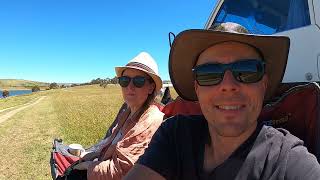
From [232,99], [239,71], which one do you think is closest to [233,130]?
[232,99]

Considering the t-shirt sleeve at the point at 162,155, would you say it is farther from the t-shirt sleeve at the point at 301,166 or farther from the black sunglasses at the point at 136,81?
the black sunglasses at the point at 136,81

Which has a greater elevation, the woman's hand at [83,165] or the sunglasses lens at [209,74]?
the sunglasses lens at [209,74]

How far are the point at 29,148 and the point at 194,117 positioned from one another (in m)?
10.5

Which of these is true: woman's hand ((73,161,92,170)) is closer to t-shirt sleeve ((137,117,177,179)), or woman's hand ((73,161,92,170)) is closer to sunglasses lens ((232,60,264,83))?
t-shirt sleeve ((137,117,177,179))

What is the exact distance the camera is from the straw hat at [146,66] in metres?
3.71

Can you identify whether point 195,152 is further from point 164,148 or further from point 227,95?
point 227,95

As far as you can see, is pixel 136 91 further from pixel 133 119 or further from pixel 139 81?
pixel 133 119

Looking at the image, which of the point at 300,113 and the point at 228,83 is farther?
the point at 300,113

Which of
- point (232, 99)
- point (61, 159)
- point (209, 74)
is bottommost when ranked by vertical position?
point (61, 159)

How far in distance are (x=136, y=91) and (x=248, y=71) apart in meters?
2.01

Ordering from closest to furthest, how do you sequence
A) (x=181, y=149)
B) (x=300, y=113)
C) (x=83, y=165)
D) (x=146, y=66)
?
1. (x=181, y=149)
2. (x=300, y=113)
3. (x=83, y=165)
4. (x=146, y=66)

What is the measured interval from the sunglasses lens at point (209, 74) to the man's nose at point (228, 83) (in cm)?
2

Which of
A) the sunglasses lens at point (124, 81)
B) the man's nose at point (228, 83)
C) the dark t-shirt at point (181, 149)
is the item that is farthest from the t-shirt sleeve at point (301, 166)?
the sunglasses lens at point (124, 81)

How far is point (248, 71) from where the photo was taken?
1812mm
